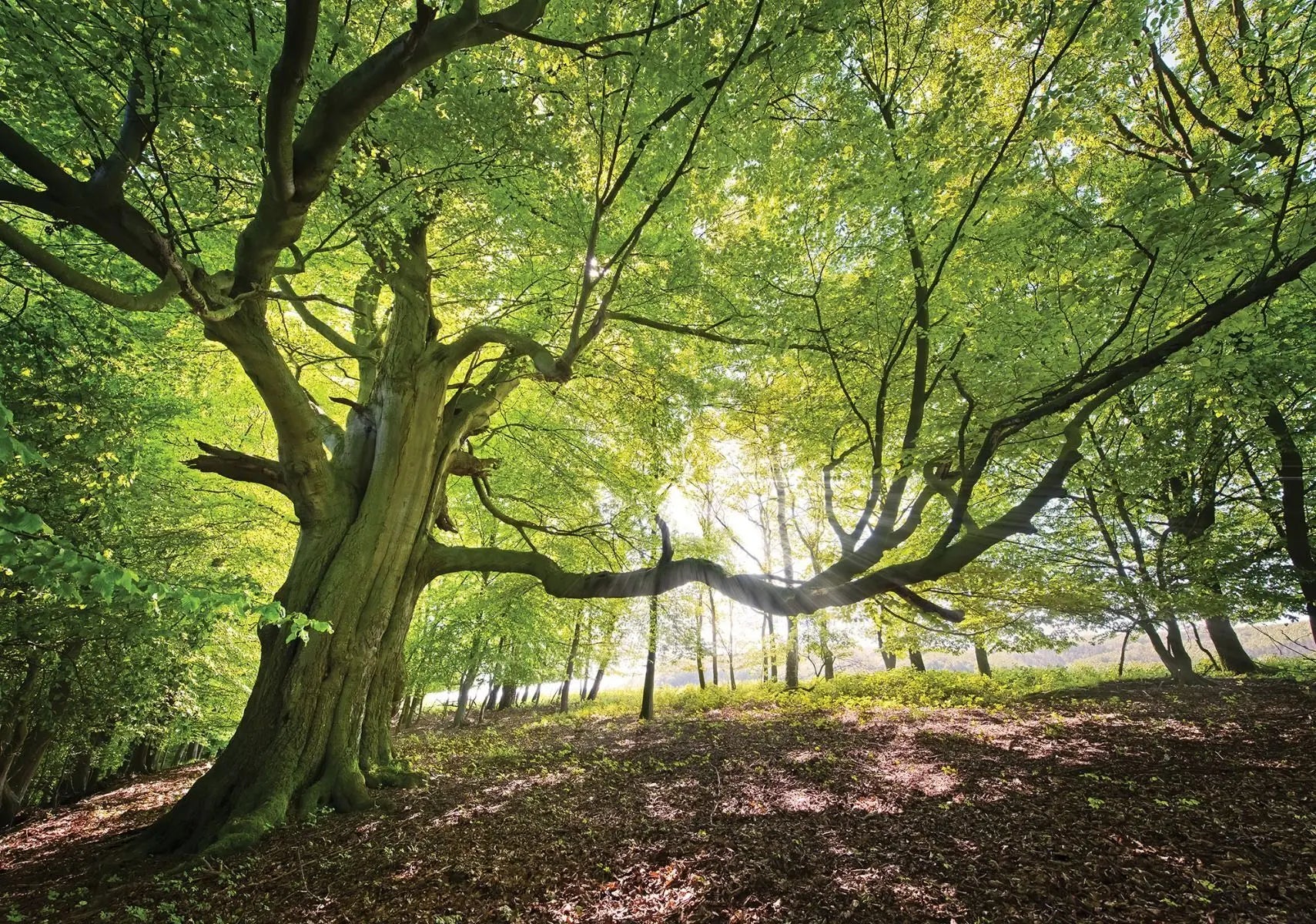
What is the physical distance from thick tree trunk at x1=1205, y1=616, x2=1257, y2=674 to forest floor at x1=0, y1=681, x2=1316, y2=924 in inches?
201

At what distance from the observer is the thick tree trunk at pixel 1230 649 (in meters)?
11.3

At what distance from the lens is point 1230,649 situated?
11.3m

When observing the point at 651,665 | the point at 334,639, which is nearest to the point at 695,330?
the point at 334,639

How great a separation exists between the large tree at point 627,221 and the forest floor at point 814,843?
970mm

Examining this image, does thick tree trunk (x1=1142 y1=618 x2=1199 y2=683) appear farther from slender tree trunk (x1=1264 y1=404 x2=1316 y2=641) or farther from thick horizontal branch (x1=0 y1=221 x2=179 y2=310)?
thick horizontal branch (x1=0 y1=221 x2=179 y2=310)

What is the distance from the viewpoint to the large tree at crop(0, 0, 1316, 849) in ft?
11.4

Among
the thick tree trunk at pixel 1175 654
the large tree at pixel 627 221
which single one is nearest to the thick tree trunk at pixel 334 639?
the large tree at pixel 627 221

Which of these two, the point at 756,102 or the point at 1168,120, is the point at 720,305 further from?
the point at 1168,120

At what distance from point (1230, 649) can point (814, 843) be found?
1285 cm

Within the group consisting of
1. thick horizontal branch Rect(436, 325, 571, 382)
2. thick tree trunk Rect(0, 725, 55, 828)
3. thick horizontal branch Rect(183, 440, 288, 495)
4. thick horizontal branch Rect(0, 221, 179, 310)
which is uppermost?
thick horizontal branch Rect(436, 325, 571, 382)

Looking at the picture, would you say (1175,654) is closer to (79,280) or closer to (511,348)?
(511,348)

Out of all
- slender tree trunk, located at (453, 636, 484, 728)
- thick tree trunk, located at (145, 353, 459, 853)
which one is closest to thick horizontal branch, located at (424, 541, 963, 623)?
thick tree trunk, located at (145, 353, 459, 853)

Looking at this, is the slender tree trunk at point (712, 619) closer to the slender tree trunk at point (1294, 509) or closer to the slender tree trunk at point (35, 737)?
the slender tree trunk at point (1294, 509)

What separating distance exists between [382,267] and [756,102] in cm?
447
